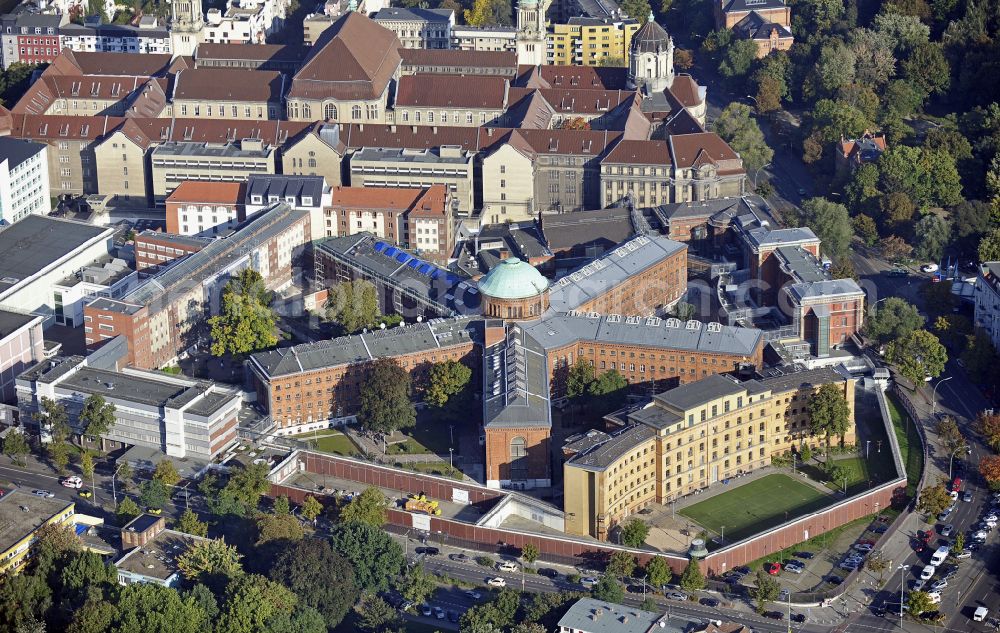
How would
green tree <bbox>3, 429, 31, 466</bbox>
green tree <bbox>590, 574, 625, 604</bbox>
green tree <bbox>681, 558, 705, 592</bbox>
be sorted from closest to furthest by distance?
1. green tree <bbox>590, 574, 625, 604</bbox>
2. green tree <bbox>681, 558, 705, 592</bbox>
3. green tree <bbox>3, 429, 31, 466</bbox>

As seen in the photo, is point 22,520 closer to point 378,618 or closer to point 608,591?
point 378,618

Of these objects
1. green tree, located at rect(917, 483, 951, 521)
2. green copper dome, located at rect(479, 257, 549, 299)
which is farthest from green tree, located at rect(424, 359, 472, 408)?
green tree, located at rect(917, 483, 951, 521)

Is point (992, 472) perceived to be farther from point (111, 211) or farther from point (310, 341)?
point (111, 211)

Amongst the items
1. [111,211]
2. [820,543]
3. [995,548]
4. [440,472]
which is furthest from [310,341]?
[995,548]

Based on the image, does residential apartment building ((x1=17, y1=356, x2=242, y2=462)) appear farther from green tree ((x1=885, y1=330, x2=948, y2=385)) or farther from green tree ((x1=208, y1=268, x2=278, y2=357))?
green tree ((x1=885, y1=330, x2=948, y2=385))

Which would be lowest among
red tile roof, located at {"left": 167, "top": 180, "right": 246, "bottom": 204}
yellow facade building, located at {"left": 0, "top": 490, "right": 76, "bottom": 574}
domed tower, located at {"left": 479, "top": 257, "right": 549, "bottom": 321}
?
yellow facade building, located at {"left": 0, "top": 490, "right": 76, "bottom": 574}

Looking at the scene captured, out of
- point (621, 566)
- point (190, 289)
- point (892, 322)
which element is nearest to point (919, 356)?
point (892, 322)
